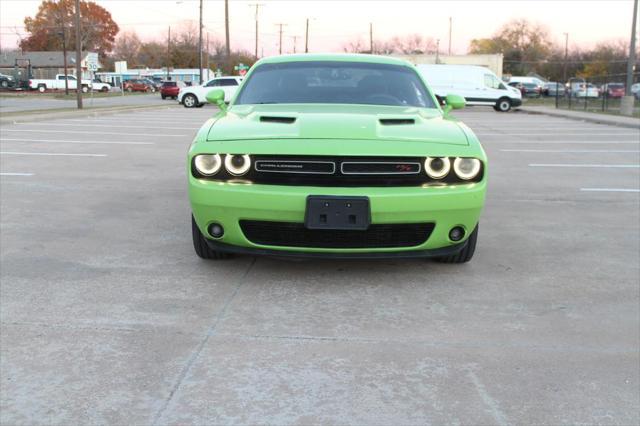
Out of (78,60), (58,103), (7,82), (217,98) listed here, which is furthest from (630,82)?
(7,82)

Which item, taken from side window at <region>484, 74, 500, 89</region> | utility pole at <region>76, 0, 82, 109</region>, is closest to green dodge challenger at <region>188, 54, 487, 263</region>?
utility pole at <region>76, 0, 82, 109</region>

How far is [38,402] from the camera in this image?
248 centimetres

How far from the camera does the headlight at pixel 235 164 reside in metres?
3.70

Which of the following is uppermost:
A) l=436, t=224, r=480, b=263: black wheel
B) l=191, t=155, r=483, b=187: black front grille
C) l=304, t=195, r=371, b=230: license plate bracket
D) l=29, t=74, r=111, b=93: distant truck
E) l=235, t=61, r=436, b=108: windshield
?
l=29, t=74, r=111, b=93: distant truck

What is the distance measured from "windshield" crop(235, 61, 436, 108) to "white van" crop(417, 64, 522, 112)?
25.1 metres

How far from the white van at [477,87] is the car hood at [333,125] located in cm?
2610

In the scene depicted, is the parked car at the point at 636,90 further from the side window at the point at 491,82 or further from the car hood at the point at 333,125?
the car hood at the point at 333,125

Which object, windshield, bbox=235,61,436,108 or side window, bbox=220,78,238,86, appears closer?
windshield, bbox=235,61,436,108

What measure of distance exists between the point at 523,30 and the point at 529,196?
99.2 metres

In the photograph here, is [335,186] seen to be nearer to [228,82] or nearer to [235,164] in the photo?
[235,164]

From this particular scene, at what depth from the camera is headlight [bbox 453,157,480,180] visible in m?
3.77

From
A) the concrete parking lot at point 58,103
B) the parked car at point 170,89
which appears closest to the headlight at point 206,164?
the concrete parking lot at point 58,103

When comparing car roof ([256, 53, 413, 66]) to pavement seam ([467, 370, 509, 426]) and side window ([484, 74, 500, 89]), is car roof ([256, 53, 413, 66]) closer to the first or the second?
pavement seam ([467, 370, 509, 426])

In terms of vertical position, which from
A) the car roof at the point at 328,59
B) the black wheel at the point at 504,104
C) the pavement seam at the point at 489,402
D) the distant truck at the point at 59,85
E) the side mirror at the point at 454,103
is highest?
the distant truck at the point at 59,85
